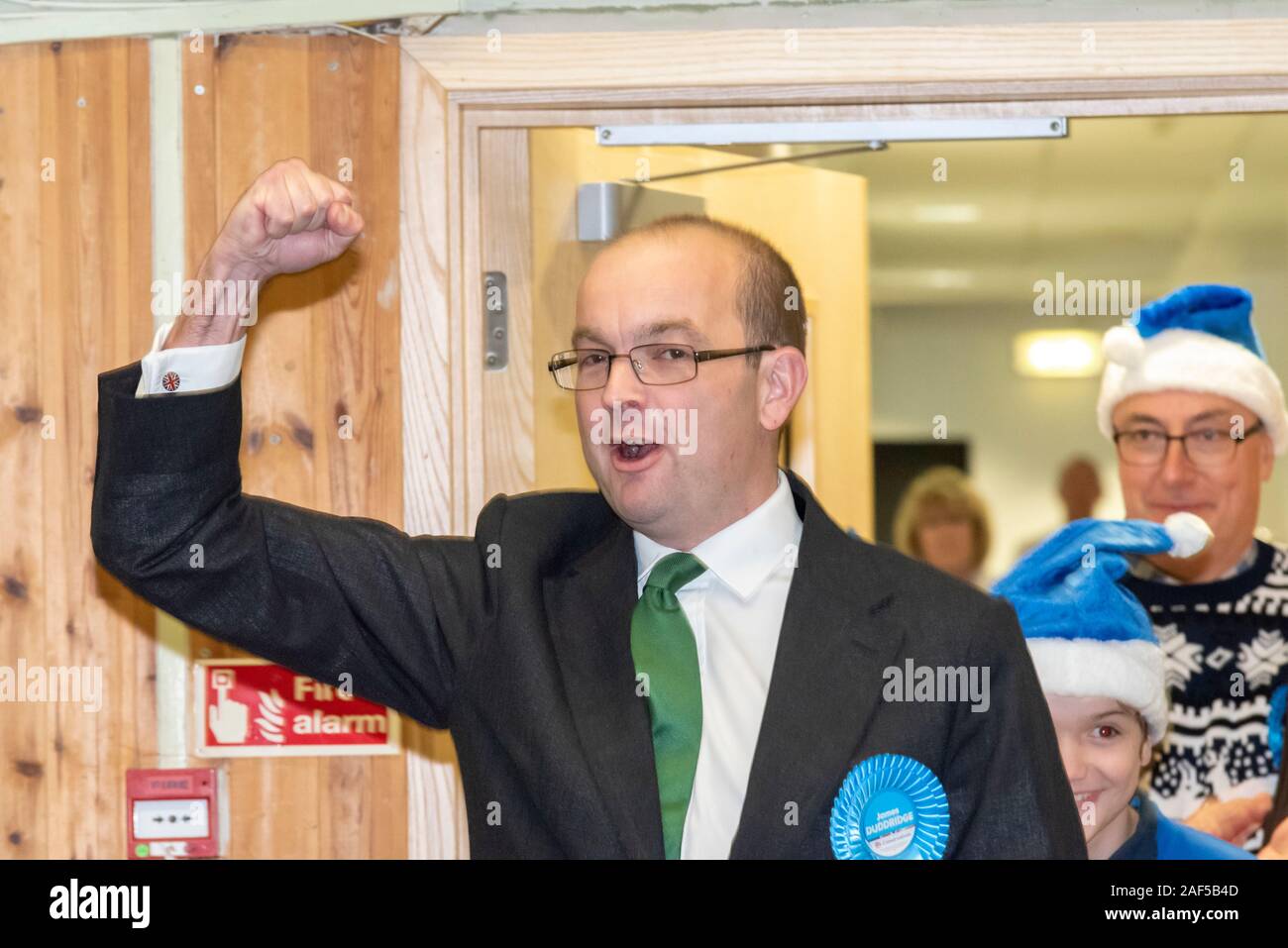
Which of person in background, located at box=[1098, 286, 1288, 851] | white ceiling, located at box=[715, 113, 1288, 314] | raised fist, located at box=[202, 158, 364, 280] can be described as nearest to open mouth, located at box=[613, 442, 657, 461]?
raised fist, located at box=[202, 158, 364, 280]

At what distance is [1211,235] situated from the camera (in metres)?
5.89

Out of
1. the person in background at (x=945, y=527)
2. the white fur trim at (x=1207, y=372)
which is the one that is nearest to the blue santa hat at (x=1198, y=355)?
the white fur trim at (x=1207, y=372)

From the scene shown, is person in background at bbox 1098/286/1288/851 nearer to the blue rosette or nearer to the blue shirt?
the blue shirt

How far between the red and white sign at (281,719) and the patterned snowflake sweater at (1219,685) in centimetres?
115

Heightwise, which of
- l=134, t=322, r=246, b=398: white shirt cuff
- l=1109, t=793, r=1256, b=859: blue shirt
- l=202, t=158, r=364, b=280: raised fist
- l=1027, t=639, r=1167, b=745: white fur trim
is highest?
l=202, t=158, r=364, b=280: raised fist

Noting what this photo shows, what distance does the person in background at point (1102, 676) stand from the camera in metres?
1.94

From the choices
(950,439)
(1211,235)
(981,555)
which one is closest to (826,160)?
(981,555)

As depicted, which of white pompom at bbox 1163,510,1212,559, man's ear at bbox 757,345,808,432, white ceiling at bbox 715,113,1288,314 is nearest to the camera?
man's ear at bbox 757,345,808,432

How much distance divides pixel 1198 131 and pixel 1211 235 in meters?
1.52

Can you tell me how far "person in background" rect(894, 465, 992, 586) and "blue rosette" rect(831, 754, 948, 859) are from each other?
2.75m

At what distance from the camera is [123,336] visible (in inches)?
85.2

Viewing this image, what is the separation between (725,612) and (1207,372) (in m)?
1.15

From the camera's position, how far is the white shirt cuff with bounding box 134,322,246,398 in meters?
1.47

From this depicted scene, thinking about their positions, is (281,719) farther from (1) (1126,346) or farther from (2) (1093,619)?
(1) (1126,346)
